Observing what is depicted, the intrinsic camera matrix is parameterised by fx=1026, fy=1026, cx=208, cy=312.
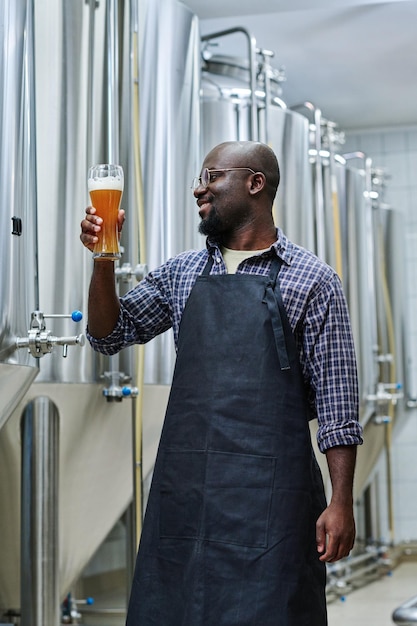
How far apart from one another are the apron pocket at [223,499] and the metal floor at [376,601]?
325 cm

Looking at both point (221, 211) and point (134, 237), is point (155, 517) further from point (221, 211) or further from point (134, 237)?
point (134, 237)

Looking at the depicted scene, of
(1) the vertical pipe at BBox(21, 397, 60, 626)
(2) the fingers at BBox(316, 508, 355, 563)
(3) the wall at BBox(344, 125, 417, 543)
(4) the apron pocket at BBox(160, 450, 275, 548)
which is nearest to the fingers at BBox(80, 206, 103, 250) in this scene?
(4) the apron pocket at BBox(160, 450, 275, 548)

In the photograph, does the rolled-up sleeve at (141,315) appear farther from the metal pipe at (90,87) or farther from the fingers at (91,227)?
the metal pipe at (90,87)

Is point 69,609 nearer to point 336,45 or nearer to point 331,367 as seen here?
point 331,367

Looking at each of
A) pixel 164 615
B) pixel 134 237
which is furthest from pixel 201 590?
pixel 134 237

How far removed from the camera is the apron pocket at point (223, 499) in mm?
2443

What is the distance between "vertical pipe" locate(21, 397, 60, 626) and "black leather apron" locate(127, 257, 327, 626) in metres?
0.86

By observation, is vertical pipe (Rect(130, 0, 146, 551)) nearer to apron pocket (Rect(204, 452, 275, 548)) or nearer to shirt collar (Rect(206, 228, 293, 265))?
shirt collar (Rect(206, 228, 293, 265))

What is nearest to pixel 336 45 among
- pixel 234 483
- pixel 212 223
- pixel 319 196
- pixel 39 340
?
pixel 319 196

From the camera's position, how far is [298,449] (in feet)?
8.21

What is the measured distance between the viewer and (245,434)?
248 cm

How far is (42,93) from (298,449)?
1554mm

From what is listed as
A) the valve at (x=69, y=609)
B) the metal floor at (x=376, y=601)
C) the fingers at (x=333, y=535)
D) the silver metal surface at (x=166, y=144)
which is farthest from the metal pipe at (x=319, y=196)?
the fingers at (x=333, y=535)

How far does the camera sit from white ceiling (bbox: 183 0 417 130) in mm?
5938
